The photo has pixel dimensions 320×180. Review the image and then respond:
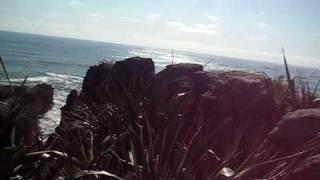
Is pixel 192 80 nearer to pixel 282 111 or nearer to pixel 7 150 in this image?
pixel 282 111

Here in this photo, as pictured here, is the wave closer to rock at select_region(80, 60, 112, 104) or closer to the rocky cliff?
rock at select_region(80, 60, 112, 104)

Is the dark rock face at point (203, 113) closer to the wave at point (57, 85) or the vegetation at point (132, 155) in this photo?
the vegetation at point (132, 155)

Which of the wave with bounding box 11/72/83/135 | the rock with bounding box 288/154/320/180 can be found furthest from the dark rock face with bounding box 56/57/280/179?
the wave with bounding box 11/72/83/135

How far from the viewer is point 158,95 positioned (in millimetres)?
7020

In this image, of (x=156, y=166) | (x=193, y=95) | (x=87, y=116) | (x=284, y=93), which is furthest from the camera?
(x=284, y=93)

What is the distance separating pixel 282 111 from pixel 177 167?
3.51 metres

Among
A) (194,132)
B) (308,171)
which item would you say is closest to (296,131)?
(194,132)

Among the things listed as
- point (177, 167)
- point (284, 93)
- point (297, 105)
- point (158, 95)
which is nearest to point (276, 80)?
point (284, 93)

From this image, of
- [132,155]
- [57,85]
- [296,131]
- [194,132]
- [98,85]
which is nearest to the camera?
[132,155]

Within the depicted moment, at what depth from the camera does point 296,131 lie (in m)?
5.35

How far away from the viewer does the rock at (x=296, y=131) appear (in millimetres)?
5222

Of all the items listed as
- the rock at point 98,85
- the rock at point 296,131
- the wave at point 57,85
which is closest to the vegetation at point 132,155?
the rock at point 296,131

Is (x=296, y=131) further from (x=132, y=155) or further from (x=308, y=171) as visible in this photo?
(x=132, y=155)

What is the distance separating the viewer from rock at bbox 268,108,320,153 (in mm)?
5222
